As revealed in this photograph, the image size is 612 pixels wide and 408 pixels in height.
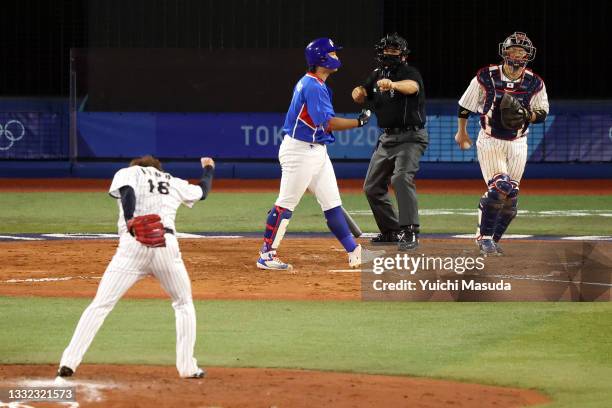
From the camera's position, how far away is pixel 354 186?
23719 mm

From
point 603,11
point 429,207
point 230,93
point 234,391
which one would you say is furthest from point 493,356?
point 603,11

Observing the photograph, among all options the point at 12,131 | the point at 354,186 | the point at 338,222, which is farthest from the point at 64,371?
the point at 12,131

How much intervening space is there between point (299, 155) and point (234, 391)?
15.9 ft

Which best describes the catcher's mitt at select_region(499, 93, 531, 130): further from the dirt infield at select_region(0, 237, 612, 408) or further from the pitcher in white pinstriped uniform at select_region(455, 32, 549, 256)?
the dirt infield at select_region(0, 237, 612, 408)

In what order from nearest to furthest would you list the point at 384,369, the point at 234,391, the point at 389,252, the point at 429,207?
the point at 234,391 < the point at 384,369 < the point at 389,252 < the point at 429,207

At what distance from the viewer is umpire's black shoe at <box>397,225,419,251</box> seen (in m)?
13.3

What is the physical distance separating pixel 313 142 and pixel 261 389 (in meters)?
4.84

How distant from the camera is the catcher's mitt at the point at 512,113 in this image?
1257cm

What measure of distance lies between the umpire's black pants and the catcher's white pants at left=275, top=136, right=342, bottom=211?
1.18 metres

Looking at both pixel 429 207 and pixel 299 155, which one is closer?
pixel 299 155

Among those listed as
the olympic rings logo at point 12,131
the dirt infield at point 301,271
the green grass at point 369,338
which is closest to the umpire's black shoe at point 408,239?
the dirt infield at point 301,271

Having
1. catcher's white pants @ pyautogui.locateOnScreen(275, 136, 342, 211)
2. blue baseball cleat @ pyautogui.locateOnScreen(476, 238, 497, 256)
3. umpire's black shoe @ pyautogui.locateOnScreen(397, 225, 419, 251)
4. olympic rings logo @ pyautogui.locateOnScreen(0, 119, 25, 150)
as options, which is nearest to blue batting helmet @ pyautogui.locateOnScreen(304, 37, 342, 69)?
catcher's white pants @ pyautogui.locateOnScreen(275, 136, 342, 211)

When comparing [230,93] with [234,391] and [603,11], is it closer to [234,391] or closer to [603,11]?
[603,11]

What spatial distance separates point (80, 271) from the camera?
12820 millimetres
